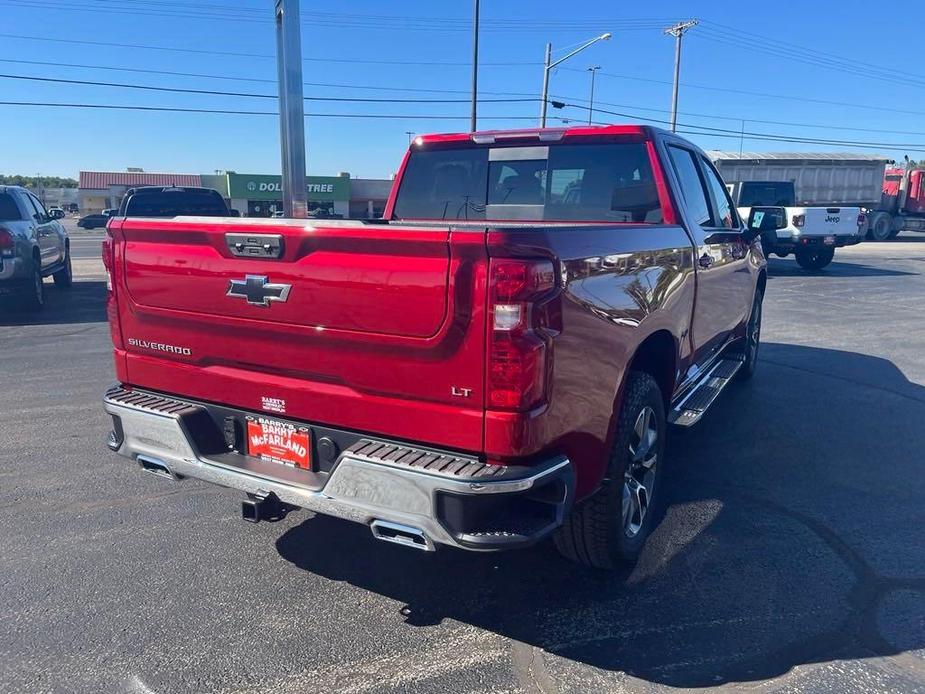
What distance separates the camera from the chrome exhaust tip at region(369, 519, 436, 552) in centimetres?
263

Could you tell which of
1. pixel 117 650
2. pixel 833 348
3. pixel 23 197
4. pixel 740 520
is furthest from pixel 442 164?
pixel 23 197

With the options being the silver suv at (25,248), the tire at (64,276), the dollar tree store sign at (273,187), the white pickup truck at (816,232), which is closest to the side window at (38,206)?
the silver suv at (25,248)

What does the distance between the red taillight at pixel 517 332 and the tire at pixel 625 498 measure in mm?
840

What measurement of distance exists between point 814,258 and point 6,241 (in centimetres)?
1837

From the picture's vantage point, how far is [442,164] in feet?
16.7

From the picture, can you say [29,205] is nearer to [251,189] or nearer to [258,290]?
[258,290]

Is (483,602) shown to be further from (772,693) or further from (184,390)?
(184,390)

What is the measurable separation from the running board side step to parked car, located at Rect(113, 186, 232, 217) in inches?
391

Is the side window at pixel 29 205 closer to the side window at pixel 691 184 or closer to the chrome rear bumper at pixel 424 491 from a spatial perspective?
the chrome rear bumper at pixel 424 491

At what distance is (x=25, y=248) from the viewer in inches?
413

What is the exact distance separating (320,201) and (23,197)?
47967 millimetres

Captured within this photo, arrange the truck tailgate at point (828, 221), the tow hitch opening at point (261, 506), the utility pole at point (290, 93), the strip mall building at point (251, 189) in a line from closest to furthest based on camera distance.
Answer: the tow hitch opening at point (261, 506), the utility pole at point (290, 93), the truck tailgate at point (828, 221), the strip mall building at point (251, 189)

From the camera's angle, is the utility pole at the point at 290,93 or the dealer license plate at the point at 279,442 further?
the utility pole at the point at 290,93

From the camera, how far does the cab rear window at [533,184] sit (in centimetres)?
437
